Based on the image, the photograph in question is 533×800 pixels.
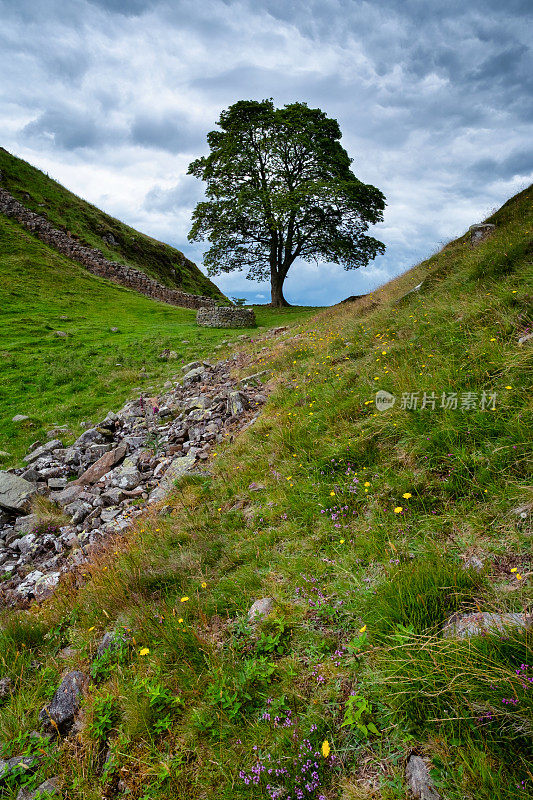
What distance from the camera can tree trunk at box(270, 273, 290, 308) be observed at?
3562 cm

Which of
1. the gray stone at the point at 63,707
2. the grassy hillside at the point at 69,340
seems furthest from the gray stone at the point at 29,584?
the grassy hillside at the point at 69,340

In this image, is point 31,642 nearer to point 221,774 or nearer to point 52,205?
point 221,774

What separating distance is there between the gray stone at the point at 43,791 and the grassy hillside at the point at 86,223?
4200 cm

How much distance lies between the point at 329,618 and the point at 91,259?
41319 millimetres

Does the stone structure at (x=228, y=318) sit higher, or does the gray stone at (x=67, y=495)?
the stone structure at (x=228, y=318)

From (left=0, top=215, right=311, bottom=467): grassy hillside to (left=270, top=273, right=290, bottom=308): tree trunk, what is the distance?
6.69 ft

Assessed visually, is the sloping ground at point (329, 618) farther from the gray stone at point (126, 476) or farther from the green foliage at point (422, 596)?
the gray stone at point (126, 476)

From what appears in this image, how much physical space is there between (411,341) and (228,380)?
636 centimetres

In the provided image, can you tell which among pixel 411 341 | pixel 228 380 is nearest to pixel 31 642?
pixel 411 341

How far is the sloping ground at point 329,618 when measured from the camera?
79.4 inches

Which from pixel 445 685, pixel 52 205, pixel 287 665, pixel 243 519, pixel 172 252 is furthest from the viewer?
pixel 172 252

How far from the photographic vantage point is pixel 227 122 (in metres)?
32.0

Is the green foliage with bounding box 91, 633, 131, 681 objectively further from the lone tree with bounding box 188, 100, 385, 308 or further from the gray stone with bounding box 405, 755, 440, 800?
the lone tree with bounding box 188, 100, 385, 308

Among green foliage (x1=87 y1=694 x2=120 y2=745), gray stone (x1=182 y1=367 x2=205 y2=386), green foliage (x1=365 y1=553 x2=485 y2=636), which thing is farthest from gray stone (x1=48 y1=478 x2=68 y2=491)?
green foliage (x1=365 y1=553 x2=485 y2=636)
